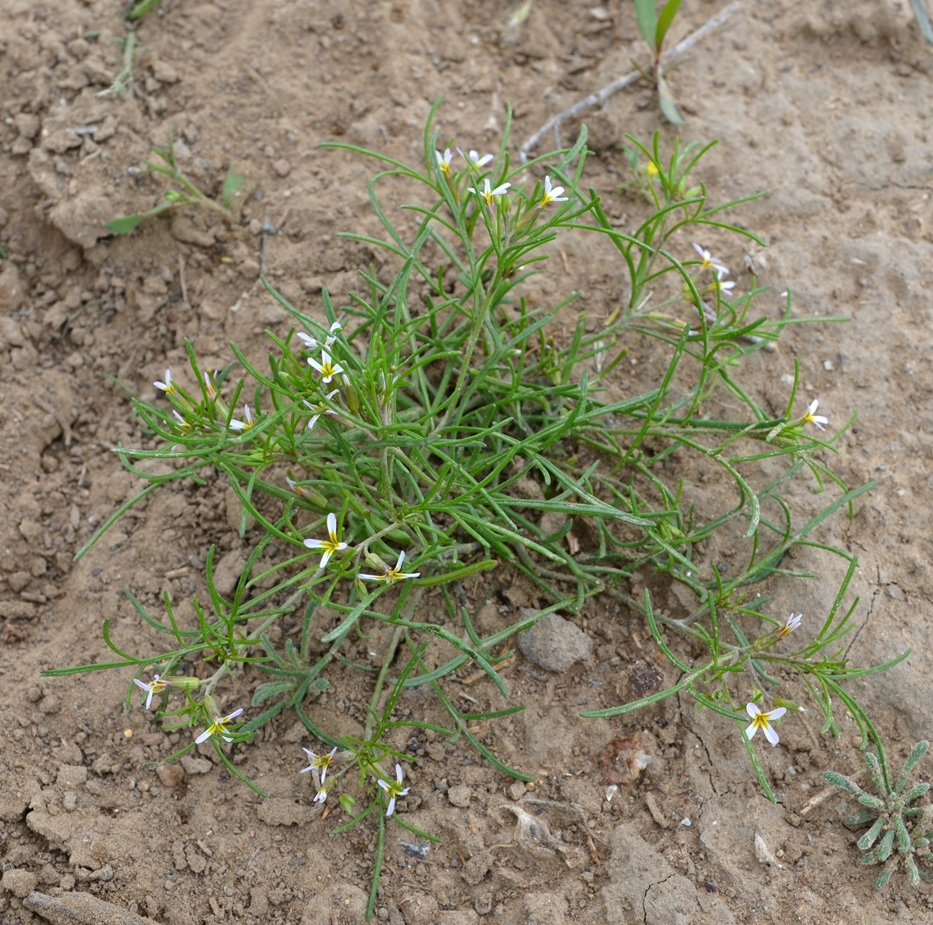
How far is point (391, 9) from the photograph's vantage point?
372 cm

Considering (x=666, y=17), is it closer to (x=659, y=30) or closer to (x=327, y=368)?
(x=659, y=30)

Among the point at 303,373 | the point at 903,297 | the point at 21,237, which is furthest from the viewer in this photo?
the point at 21,237

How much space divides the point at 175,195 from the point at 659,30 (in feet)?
6.36

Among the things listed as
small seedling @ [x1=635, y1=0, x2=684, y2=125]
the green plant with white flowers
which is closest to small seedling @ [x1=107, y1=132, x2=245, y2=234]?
the green plant with white flowers

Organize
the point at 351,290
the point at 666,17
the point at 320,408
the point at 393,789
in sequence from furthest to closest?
the point at 666,17 → the point at 351,290 → the point at 393,789 → the point at 320,408

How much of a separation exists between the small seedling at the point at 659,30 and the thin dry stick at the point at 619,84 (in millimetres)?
104

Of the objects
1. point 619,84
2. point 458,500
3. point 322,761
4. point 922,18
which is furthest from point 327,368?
point 922,18

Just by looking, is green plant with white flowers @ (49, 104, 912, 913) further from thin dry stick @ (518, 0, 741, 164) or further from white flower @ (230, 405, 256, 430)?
thin dry stick @ (518, 0, 741, 164)

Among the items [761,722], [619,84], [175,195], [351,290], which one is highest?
[619,84]

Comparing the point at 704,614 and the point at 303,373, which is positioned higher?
the point at 303,373

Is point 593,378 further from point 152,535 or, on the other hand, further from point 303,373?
point 152,535

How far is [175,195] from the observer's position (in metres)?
3.19

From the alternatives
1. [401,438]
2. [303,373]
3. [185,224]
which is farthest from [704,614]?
[185,224]

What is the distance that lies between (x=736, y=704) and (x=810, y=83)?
8.28 ft
